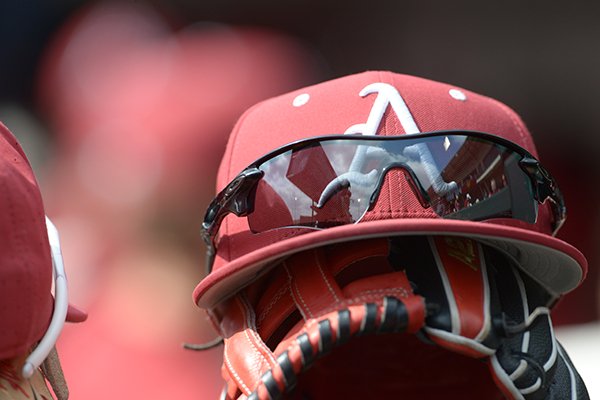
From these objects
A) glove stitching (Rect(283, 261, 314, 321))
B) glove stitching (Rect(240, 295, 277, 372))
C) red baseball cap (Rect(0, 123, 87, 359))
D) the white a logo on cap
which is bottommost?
glove stitching (Rect(240, 295, 277, 372))

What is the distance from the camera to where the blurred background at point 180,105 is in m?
2.10

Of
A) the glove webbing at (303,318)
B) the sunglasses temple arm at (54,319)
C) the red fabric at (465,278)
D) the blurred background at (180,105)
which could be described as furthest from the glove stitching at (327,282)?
the blurred background at (180,105)

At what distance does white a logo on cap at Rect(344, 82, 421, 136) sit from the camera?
0.95 metres

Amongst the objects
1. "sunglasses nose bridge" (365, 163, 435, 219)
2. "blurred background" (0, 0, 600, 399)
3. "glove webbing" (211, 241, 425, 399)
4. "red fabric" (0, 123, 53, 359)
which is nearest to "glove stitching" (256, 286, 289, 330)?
"glove webbing" (211, 241, 425, 399)

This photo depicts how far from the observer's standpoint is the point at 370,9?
9.88 ft

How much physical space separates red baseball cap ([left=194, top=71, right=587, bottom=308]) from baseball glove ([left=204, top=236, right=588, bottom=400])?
3 cm

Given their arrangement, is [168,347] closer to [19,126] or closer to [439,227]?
[19,126]

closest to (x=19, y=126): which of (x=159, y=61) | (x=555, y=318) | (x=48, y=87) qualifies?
(x=48, y=87)

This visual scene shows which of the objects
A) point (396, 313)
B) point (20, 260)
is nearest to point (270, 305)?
point (396, 313)

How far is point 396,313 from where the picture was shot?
2.79 feet

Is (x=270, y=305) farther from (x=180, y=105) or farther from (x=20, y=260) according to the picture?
(x=180, y=105)

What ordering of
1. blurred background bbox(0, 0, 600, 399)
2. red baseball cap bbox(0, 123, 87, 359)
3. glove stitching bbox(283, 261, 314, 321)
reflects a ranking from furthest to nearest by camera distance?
blurred background bbox(0, 0, 600, 399), glove stitching bbox(283, 261, 314, 321), red baseball cap bbox(0, 123, 87, 359)

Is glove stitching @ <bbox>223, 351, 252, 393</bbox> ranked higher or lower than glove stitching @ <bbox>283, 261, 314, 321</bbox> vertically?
lower

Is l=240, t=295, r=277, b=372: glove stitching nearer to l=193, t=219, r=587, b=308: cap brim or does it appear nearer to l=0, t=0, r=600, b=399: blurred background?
l=193, t=219, r=587, b=308: cap brim
